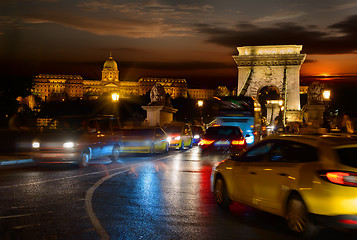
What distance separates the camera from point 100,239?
6.42m

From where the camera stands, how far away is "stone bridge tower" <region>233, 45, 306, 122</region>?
77312 mm

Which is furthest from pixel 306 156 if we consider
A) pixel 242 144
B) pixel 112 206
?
pixel 242 144

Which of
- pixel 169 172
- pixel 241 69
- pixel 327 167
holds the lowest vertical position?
pixel 169 172

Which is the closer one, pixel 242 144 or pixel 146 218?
pixel 146 218

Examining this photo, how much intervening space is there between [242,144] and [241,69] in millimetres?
59458

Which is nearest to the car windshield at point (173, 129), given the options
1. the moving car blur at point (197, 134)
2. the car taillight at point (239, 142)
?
the moving car blur at point (197, 134)

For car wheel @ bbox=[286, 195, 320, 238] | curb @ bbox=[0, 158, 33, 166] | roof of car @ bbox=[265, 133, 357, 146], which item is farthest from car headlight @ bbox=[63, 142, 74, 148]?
car wheel @ bbox=[286, 195, 320, 238]

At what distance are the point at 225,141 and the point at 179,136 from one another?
22.2 feet

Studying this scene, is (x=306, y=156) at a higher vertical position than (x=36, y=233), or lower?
higher

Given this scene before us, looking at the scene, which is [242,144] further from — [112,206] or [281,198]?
[281,198]

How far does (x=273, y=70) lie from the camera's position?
78.8 metres

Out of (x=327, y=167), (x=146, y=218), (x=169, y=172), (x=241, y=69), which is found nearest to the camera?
(x=327, y=167)

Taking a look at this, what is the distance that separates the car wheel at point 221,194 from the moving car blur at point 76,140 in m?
7.66

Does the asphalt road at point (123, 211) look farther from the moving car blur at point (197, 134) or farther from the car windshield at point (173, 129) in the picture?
the moving car blur at point (197, 134)
